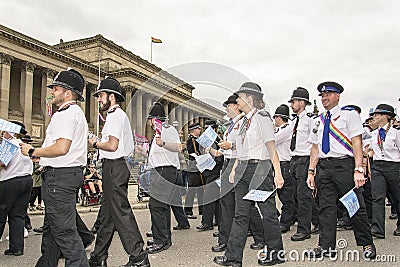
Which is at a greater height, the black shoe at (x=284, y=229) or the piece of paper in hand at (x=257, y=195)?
the piece of paper in hand at (x=257, y=195)

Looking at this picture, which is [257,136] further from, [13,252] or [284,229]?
[13,252]

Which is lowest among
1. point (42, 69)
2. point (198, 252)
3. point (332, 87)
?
point (198, 252)

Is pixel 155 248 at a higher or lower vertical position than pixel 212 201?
lower

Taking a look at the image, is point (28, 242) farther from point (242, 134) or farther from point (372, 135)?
point (372, 135)

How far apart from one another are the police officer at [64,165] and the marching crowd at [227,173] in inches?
0.4

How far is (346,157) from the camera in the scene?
5.03 meters

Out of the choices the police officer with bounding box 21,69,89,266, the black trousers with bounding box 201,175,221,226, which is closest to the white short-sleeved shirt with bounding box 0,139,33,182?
the police officer with bounding box 21,69,89,266

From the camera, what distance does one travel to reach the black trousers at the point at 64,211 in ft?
12.6

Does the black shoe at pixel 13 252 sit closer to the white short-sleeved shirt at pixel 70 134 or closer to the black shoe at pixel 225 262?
the white short-sleeved shirt at pixel 70 134

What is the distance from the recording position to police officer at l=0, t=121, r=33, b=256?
5.59 metres

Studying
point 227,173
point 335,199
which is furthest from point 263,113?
point 227,173

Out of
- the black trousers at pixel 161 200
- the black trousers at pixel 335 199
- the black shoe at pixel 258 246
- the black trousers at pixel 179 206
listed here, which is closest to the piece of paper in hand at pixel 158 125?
the black trousers at pixel 161 200

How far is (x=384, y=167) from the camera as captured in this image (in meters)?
6.80

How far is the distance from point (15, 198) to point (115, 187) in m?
2.17
